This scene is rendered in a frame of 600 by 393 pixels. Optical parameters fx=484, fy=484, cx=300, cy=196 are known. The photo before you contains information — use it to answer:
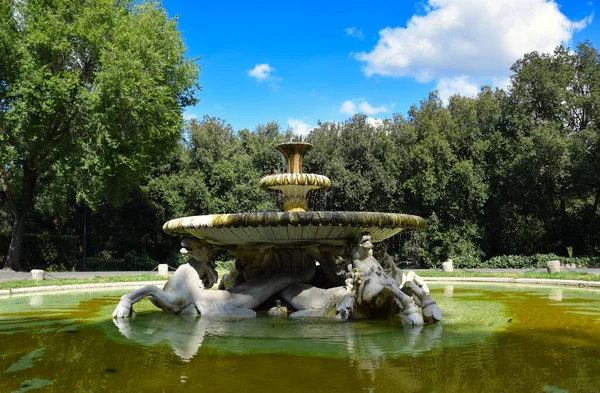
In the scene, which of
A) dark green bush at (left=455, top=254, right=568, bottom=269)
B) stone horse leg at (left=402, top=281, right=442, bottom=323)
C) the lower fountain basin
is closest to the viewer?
stone horse leg at (left=402, top=281, right=442, bottom=323)

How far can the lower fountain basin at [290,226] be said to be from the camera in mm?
6523

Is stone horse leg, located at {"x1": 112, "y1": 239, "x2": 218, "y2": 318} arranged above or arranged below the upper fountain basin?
below

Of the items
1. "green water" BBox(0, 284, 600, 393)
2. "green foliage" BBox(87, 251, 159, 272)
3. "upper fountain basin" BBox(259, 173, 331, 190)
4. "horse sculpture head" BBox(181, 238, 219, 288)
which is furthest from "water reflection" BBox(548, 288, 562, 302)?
"green foliage" BBox(87, 251, 159, 272)

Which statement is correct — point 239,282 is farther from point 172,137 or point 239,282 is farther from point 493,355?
point 172,137

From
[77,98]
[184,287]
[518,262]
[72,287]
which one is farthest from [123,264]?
[184,287]

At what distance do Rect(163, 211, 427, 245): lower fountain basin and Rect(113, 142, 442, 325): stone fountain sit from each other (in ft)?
0.05

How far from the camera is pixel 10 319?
695 cm

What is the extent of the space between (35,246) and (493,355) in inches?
1098

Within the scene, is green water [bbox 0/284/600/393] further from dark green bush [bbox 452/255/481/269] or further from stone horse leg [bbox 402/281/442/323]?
dark green bush [bbox 452/255/481/269]

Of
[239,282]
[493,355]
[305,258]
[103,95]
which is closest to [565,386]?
[493,355]

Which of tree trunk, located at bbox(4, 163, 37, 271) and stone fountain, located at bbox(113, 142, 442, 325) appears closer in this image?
stone fountain, located at bbox(113, 142, 442, 325)

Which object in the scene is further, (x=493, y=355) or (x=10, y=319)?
(x=10, y=319)

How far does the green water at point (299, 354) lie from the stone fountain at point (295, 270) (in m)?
0.39

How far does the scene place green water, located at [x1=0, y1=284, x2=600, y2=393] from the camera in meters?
3.47
